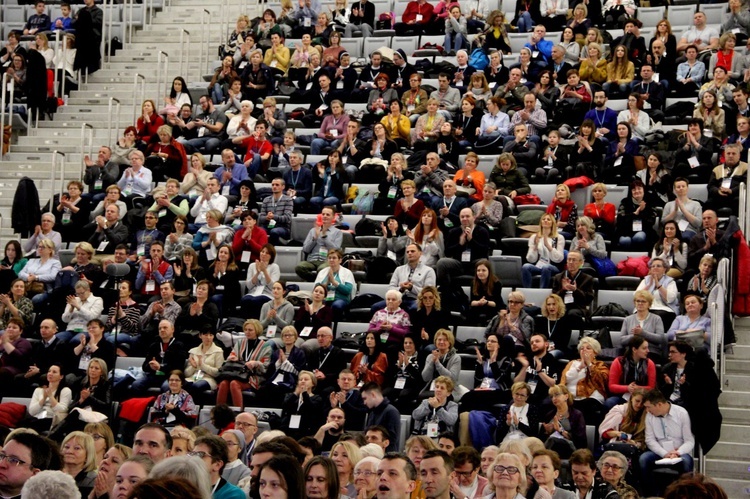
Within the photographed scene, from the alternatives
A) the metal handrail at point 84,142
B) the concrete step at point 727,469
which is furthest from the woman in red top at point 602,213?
the metal handrail at point 84,142

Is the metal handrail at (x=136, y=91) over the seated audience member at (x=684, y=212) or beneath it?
over

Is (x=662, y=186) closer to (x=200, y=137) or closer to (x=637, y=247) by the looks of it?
(x=637, y=247)

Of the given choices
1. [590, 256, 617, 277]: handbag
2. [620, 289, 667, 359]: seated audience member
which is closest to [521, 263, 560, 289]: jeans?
[590, 256, 617, 277]: handbag

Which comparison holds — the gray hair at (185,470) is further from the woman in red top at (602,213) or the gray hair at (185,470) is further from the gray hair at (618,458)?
the woman in red top at (602,213)

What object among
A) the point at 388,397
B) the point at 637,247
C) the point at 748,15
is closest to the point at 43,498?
the point at 388,397

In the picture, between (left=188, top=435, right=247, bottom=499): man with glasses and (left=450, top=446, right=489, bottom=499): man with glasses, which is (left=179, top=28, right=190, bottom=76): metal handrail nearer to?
(left=450, top=446, right=489, bottom=499): man with glasses

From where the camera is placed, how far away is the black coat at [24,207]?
15.5 m

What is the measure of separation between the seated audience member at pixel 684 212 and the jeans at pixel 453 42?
5235mm

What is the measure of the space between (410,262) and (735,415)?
3.66 metres

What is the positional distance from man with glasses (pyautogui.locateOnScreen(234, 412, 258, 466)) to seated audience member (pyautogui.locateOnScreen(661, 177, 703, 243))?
4.87 m

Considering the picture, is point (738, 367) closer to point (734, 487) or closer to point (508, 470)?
point (734, 487)

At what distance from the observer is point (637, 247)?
13.4m

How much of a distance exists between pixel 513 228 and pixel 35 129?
294 inches

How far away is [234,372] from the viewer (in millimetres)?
12492
